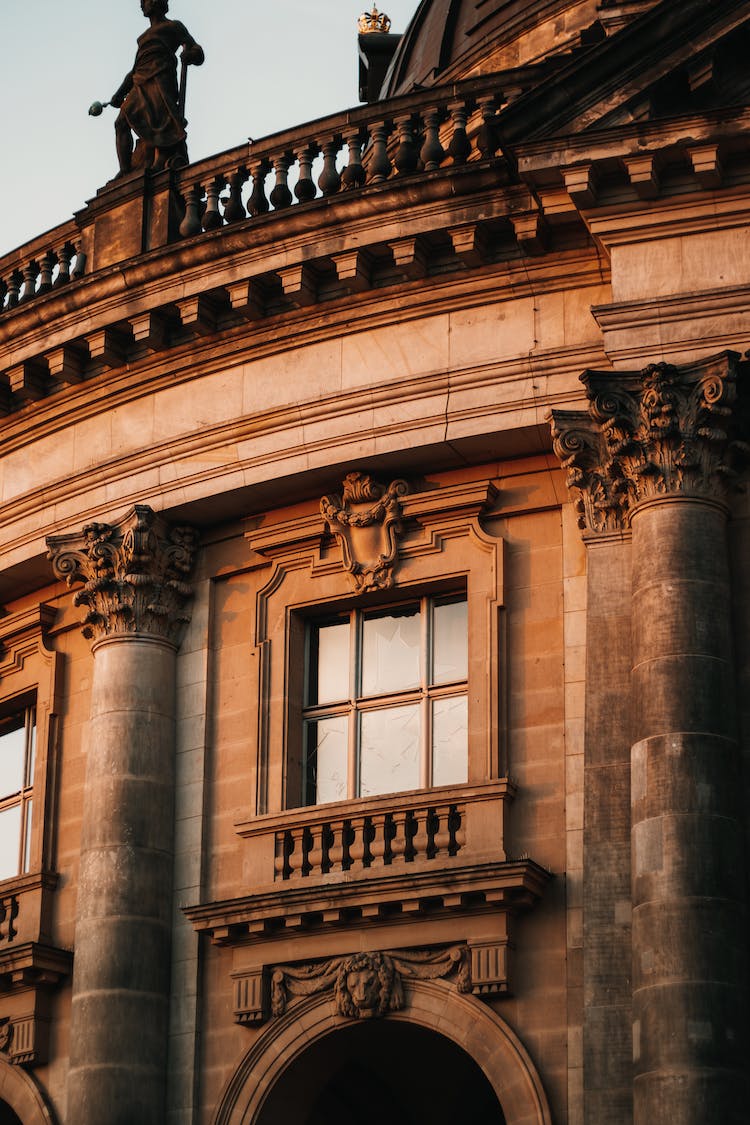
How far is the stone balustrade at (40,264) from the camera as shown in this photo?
2667 centimetres

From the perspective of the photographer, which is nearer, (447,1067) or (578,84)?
(578,84)

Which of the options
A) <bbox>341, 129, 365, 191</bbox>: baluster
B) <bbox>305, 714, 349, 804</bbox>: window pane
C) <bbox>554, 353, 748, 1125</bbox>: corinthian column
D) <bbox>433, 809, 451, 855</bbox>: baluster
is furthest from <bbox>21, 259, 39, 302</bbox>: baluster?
<bbox>433, 809, 451, 855</bbox>: baluster

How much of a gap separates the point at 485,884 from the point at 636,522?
346 centimetres

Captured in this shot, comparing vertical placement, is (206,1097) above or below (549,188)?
below

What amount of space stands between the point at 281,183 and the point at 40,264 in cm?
360

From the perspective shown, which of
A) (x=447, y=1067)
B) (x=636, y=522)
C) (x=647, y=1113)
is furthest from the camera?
(x=447, y=1067)

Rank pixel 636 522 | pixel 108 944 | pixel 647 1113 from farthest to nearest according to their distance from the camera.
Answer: pixel 108 944 → pixel 636 522 → pixel 647 1113

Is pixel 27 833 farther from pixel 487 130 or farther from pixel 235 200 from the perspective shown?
pixel 487 130

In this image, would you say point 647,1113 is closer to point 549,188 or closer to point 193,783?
point 193,783

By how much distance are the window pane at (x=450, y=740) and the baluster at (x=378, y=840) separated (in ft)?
2.79

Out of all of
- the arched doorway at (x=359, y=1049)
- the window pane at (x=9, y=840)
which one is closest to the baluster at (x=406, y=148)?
the arched doorway at (x=359, y=1049)

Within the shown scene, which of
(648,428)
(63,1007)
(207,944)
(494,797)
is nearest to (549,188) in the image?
(648,428)

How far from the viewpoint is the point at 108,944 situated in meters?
23.3

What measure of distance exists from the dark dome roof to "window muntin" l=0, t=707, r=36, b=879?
13.0 meters
